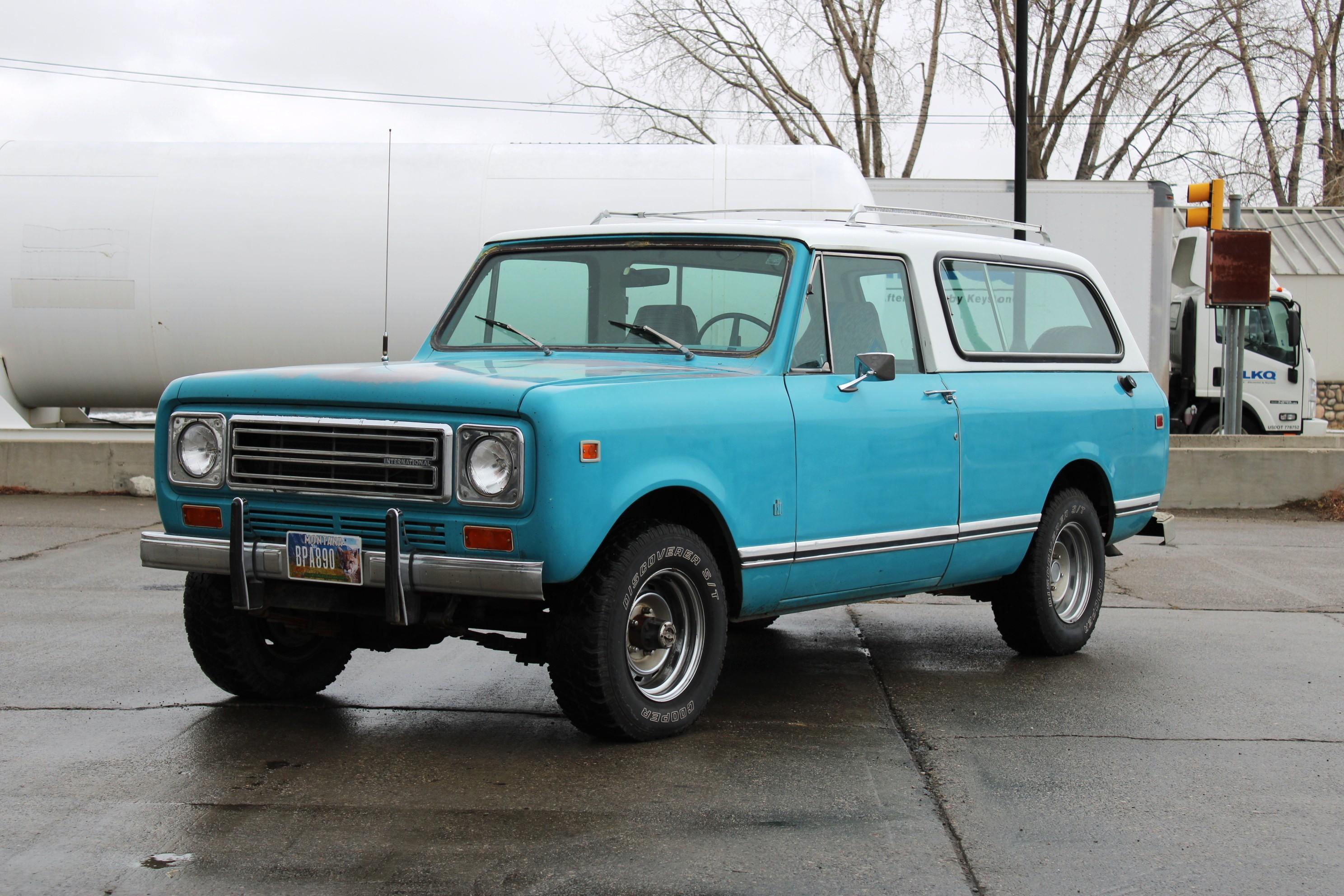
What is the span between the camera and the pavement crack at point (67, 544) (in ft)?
33.6

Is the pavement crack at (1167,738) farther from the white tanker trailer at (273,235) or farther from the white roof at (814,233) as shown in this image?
the white tanker trailer at (273,235)

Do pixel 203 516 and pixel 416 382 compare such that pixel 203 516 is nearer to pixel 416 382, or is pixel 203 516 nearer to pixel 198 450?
pixel 198 450

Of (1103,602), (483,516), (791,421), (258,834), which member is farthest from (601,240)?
(1103,602)

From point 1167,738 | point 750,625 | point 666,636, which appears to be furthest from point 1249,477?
point 666,636

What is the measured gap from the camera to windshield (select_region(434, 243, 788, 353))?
5.95 metres

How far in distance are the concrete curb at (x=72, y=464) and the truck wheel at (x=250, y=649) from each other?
28.2 ft

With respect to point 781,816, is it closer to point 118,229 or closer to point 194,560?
point 194,560

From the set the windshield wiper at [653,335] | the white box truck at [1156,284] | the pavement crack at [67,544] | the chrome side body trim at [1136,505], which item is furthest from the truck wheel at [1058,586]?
the white box truck at [1156,284]

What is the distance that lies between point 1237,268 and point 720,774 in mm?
13002

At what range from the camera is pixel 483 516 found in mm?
4770

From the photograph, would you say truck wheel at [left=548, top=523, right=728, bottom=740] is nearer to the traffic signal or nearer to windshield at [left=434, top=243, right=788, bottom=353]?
windshield at [left=434, top=243, right=788, bottom=353]

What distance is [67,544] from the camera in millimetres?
10992

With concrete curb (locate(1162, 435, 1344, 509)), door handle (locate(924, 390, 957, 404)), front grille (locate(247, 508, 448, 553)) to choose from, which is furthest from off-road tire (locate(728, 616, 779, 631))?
concrete curb (locate(1162, 435, 1344, 509))

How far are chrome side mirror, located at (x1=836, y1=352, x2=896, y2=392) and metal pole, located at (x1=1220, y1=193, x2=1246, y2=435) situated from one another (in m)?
11.7
